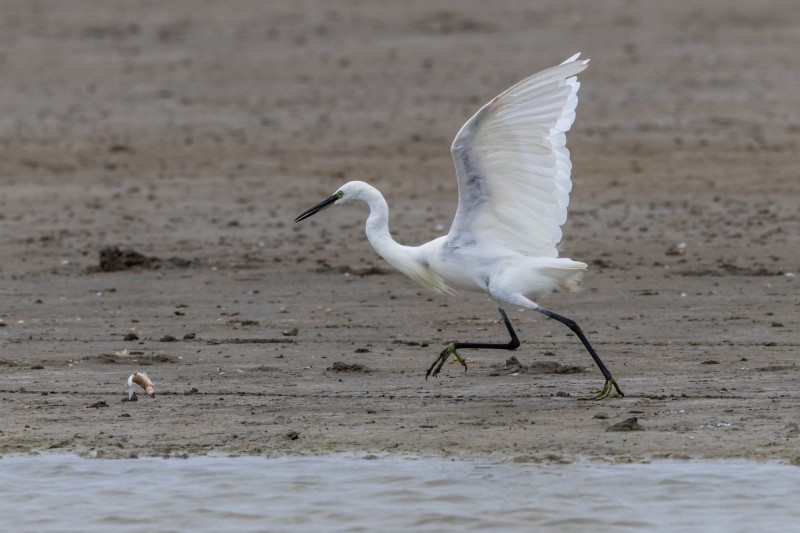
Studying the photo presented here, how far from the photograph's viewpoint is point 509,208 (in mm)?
8008

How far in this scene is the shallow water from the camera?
6.66 metres

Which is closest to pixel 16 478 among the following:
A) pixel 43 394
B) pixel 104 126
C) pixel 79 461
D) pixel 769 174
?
pixel 79 461

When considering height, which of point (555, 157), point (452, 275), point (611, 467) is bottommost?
point (611, 467)

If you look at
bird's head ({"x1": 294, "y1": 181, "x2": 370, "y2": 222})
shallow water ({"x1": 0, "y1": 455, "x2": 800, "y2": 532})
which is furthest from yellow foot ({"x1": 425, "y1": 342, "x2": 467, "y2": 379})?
bird's head ({"x1": 294, "y1": 181, "x2": 370, "y2": 222})

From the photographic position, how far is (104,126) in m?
17.4

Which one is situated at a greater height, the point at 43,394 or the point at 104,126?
the point at 104,126

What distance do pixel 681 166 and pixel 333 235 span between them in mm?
4436

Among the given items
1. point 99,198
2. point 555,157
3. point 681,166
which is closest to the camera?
point 555,157

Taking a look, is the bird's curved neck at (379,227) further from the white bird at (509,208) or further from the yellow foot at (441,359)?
the yellow foot at (441,359)

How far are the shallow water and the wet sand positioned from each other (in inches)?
4.8

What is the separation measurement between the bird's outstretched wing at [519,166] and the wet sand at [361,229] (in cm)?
83

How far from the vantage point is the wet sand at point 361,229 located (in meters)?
7.46

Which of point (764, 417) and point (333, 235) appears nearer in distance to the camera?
point (764, 417)

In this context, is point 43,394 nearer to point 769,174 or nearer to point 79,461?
point 79,461
